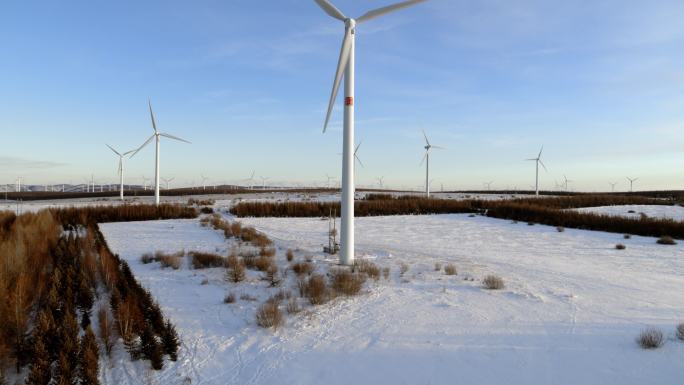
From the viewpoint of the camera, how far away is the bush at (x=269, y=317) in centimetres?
777

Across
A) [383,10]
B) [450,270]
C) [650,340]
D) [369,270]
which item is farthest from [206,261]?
[650,340]

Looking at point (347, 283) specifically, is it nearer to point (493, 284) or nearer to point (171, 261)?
point (493, 284)

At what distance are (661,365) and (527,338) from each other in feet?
5.89

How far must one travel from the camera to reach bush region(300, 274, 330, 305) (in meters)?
9.27

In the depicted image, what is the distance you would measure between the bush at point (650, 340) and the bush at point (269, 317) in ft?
19.3

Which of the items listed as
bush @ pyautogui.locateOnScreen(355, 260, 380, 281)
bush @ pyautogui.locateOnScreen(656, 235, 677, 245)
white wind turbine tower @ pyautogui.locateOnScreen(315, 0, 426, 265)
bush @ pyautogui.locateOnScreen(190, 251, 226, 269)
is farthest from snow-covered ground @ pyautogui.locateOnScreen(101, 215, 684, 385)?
bush @ pyautogui.locateOnScreen(656, 235, 677, 245)

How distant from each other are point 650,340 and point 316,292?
239 inches

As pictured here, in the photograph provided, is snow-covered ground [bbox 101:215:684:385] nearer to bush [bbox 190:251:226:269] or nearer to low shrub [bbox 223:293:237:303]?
low shrub [bbox 223:293:237:303]

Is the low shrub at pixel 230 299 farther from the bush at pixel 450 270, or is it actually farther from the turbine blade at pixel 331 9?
the turbine blade at pixel 331 9

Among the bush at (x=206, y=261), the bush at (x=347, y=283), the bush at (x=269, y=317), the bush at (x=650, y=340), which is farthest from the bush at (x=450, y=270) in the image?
the bush at (x=206, y=261)

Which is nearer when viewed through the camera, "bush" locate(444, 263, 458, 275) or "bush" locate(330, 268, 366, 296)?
"bush" locate(330, 268, 366, 296)

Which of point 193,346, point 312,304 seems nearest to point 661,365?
point 312,304

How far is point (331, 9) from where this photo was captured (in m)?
14.4

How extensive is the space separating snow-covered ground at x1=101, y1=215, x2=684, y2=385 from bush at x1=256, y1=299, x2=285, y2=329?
0.16m
